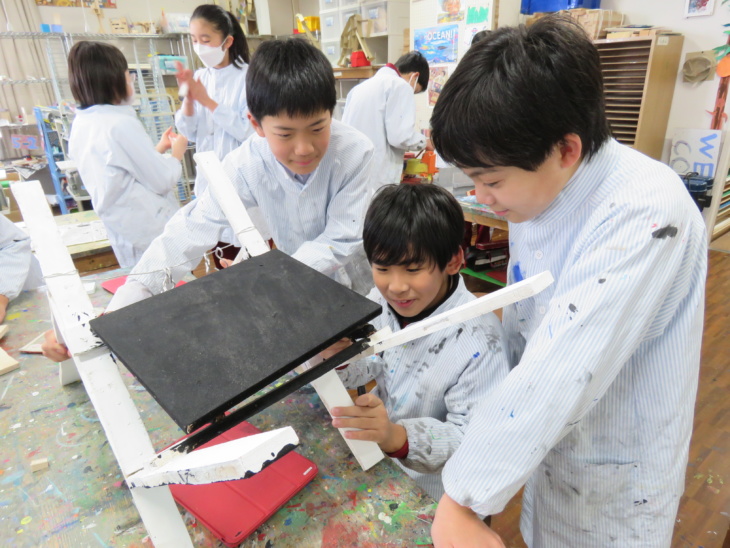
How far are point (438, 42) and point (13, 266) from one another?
3.29 metres

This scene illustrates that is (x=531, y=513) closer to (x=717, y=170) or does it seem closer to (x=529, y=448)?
(x=529, y=448)

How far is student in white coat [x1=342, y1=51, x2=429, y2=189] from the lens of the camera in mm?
2703

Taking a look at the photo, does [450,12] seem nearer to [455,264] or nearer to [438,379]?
[455,264]

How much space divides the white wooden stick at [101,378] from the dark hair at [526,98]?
0.54m

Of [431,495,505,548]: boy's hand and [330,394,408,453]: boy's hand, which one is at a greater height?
[330,394,408,453]: boy's hand

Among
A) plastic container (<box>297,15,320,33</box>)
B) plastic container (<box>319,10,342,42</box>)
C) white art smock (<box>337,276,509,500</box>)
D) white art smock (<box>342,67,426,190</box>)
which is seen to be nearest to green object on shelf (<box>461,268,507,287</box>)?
white art smock (<box>342,67,426,190</box>)

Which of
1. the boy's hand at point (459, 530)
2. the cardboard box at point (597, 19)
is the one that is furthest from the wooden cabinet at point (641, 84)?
the boy's hand at point (459, 530)

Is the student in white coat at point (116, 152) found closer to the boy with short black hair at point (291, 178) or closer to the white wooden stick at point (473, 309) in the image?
the boy with short black hair at point (291, 178)

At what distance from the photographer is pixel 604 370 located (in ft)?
1.71

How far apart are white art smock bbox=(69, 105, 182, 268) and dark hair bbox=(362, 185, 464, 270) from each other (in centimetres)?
134

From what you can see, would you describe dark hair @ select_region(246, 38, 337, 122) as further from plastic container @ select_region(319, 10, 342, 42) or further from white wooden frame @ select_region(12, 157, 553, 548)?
plastic container @ select_region(319, 10, 342, 42)

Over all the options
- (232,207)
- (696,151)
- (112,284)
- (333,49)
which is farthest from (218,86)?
(696,151)

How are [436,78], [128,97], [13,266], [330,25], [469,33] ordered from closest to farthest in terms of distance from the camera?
[13,266]
[128,97]
[469,33]
[436,78]
[330,25]

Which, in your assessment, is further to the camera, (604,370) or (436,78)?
(436,78)
